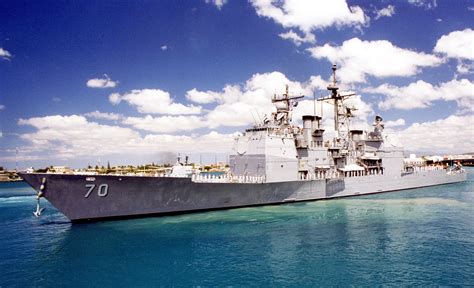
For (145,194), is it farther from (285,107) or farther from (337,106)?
(337,106)

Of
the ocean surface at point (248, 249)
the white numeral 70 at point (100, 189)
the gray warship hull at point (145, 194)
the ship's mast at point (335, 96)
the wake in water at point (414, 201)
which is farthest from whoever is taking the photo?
the ship's mast at point (335, 96)

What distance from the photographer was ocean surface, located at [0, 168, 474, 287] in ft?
44.1

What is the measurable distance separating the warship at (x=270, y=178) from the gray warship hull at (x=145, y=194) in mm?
60

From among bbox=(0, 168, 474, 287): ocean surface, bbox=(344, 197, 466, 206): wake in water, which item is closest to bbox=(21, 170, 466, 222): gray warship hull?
bbox=(0, 168, 474, 287): ocean surface

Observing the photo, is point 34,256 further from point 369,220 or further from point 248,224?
point 369,220

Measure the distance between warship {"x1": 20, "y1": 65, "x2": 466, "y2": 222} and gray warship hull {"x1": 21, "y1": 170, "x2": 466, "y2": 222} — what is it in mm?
60

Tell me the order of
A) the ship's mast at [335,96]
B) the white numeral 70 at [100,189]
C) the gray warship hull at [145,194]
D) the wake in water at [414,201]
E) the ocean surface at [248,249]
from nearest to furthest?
the ocean surface at [248,249] → the gray warship hull at [145,194] → the white numeral 70 at [100,189] → the wake in water at [414,201] → the ship's mast at [335,96]

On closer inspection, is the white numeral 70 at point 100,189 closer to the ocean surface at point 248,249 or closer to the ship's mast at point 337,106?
the ocean surface at point 248,249

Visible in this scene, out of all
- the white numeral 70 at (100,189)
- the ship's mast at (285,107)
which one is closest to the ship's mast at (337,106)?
the ship's mast at (285,107)

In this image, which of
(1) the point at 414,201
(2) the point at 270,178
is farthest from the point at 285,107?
(1) the point at 414,201

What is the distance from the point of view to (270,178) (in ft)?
91.3

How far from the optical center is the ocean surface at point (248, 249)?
13453 millimetres

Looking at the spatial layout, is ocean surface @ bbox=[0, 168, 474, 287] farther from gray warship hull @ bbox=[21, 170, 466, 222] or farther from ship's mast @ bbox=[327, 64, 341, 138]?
ship's mast @ bbox=[327, 64, 341, 138]

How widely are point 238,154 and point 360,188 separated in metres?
14.2
